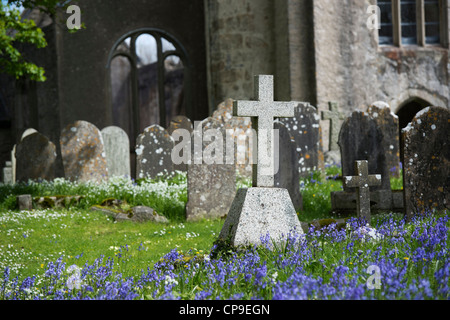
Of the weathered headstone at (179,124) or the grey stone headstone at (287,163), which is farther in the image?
the weathered headstone at (179,124)

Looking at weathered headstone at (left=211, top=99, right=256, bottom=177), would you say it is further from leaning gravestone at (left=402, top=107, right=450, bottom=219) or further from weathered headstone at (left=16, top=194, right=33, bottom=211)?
leaning gravestone at (left=402, top=107, right=450, bottom=219)

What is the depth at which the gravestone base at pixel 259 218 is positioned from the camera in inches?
183

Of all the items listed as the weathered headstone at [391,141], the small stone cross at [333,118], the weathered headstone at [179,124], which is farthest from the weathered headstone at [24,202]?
the small stone cross at [333,118]

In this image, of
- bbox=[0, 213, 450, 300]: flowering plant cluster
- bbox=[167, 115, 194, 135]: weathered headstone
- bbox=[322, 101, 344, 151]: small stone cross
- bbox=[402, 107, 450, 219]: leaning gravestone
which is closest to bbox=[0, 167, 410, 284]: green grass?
bbox=[0, 213, 450, 300]: flowering plant cluster

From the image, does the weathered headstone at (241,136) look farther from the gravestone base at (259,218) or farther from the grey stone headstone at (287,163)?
the gravestone base at (259,218)

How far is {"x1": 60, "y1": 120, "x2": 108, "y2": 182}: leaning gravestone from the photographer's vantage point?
9.62m

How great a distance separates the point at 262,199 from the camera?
15.5 feet

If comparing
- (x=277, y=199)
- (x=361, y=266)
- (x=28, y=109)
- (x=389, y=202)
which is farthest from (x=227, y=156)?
(x=28, y=109)

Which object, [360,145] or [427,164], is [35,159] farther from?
[427,164]

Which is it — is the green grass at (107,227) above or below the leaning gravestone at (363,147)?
below

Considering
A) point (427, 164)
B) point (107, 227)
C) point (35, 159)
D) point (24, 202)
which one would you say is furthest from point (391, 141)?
point (35, 159)

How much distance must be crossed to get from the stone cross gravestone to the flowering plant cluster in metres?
0.17

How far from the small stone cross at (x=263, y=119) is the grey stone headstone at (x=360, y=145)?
3715 mm
